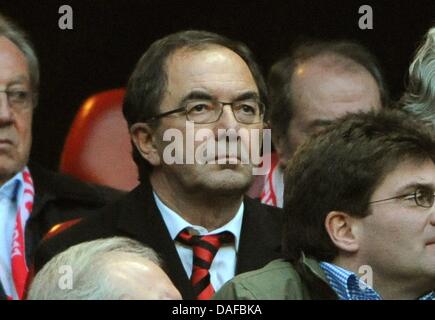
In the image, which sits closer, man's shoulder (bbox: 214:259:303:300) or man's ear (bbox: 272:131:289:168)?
man's shoulder (bbox: 214:259:303:300)

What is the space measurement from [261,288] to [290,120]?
97 cm

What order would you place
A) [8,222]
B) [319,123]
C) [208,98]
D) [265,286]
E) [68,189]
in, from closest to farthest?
1. [265,286]
2. [208,98]
3. [8,222]
4. [68,189]
5. [319,123]

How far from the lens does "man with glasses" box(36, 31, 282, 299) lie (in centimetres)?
342

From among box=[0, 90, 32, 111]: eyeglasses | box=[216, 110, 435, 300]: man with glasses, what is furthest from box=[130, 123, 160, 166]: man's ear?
box=[216, 110, 435, 300]: man with glasses

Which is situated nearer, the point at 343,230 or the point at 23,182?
the point at 343,230

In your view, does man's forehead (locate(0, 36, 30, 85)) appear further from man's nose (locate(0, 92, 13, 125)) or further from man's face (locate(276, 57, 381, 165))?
man's face (locate(276, 57, 381, 165))

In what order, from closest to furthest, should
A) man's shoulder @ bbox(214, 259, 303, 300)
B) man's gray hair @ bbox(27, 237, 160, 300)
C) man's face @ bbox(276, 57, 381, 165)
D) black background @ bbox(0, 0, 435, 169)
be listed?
1. man's gray hair @ bbox(27, 237, 160, 300)
2. man's shoulder @ bbox(214, 259, 303, 300)
3. man's face @ bbox(276, 57, 381, 165)
4. black background @ bbox(0, 0, 435, 169)

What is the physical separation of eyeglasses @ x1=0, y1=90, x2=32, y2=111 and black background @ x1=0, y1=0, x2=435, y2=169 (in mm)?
286

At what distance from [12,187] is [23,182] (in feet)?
0.11

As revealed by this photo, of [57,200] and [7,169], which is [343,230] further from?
Result: [7,169]

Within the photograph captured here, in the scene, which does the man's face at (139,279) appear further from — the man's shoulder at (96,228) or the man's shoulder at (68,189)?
the man's shoulder at (68,189)

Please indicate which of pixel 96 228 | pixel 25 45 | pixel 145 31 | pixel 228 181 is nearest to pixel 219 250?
pixel 228 181

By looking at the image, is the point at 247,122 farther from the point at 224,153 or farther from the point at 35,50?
the point at 35,50

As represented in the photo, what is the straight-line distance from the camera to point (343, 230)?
3.20 metres
